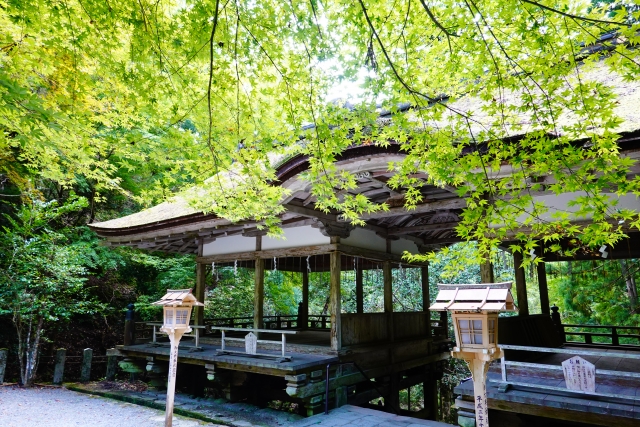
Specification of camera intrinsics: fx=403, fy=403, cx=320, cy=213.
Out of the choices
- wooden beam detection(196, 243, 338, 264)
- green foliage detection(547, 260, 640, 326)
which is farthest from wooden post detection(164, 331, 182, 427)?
green foliage detection(547, 260, 640, 326)

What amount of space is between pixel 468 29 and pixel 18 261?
32.5ft

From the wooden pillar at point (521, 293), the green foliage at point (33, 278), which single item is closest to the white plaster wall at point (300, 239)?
the wooden pillar at point (521, 293)

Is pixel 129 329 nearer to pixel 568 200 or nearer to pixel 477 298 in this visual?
pixel 477 298

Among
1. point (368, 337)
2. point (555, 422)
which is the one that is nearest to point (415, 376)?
point (368, 337)

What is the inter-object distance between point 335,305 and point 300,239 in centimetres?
161

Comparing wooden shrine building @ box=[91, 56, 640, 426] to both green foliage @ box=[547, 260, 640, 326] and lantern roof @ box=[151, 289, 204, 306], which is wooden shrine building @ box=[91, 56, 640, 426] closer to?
lantern roof @ box=[151, 289, 204, 306]

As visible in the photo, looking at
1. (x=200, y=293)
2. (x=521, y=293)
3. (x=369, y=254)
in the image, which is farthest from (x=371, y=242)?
(x=200, y=293)

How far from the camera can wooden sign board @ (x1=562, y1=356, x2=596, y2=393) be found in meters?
4.58

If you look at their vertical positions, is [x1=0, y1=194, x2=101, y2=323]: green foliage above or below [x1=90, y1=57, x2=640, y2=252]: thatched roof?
below

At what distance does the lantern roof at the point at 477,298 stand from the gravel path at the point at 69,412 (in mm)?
4573

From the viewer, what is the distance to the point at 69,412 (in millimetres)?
7238

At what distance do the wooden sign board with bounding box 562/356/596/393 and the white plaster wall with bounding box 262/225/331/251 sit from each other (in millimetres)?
4380

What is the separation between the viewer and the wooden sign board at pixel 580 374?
15.0 feet

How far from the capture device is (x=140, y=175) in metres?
13.0
